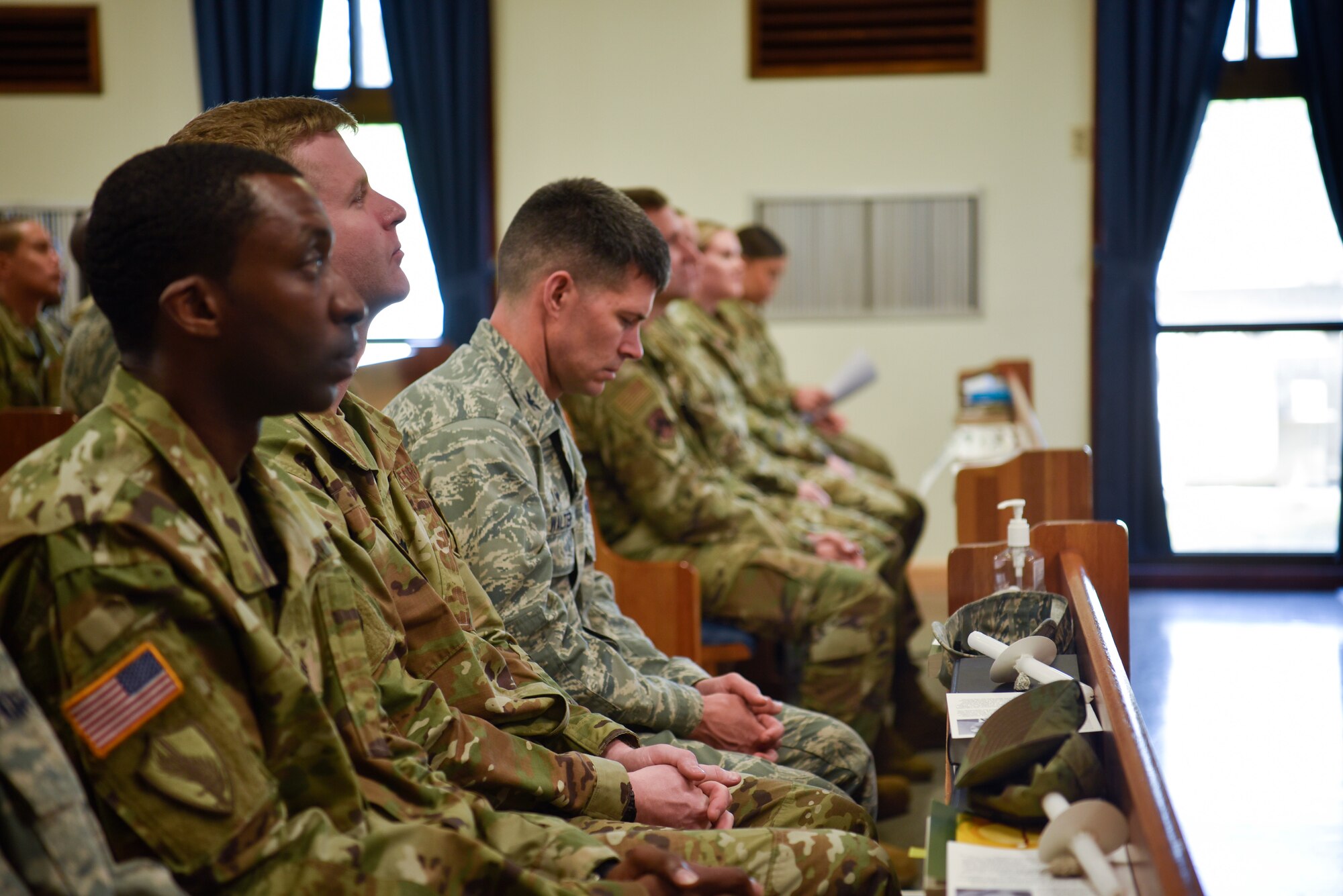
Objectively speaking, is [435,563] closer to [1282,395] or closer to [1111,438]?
[1111,438]

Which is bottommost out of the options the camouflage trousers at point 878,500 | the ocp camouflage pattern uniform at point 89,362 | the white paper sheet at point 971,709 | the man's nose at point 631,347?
the camouflage trousers at point 878,500

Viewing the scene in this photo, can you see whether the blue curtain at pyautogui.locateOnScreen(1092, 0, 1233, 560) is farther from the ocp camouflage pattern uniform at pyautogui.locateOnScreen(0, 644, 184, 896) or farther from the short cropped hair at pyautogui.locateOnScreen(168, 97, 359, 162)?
the ocp camouflage pattern uniform at pyautogui.locateOnScreen(0, 644, 184, 896)

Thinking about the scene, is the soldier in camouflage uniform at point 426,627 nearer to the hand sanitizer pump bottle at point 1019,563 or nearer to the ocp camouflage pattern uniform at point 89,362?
the hand sanitizer pump bottle at point 1019,563

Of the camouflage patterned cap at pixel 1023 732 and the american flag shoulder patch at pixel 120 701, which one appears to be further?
the camouflage patterned cap at pixel 1023 732

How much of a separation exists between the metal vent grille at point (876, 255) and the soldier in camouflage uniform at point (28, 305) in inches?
114

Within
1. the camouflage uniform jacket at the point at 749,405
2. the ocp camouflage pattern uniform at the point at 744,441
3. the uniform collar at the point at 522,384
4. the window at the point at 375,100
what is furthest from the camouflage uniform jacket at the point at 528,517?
the window at the point at 375,100

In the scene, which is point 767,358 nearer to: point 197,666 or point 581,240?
point 581,240

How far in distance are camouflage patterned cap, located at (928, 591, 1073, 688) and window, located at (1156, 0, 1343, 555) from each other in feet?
12.9

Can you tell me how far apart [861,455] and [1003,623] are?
132 inches

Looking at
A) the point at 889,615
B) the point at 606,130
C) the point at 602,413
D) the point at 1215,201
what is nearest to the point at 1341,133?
the point at 1215,201

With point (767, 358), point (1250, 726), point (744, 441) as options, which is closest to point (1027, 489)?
point (1250, 726)

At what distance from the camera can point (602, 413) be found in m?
2.73

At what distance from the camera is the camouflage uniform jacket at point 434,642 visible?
50.4 inches

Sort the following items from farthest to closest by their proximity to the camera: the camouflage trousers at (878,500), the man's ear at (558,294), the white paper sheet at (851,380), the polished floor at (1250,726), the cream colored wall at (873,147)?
1. the cream colored wall at (873,147)
2. the white paper sheet at (851,380)
3. the camouflage trousers at (878,500)
4. the polished floor at (1250,726)
5. the man's ear at (558,294)
